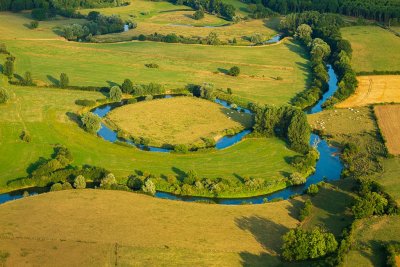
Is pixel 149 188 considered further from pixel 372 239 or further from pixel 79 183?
pixel 372 239

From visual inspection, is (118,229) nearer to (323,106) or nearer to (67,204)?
(67,204)

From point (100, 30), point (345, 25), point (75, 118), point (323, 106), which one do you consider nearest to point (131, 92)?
point (75, 118)

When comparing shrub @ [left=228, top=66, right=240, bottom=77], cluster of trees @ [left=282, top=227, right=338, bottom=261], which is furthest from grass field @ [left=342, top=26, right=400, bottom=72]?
cluster of trees @ [left=282, top=227, right=338, bottom=261]

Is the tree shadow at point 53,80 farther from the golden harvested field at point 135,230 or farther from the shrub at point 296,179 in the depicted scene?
the shrub at point 296,179

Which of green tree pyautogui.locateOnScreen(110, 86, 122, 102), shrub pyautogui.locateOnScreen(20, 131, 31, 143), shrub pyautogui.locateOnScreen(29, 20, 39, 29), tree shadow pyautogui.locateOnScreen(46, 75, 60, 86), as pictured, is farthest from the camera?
shrub pyautogui.locateOnScreen(29, 20, 39, 29)

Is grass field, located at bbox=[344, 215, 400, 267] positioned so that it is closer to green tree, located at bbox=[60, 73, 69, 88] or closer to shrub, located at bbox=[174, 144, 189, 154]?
shrub, located at bbox=[174, 144, 189, 154]
